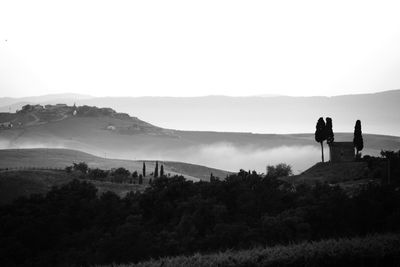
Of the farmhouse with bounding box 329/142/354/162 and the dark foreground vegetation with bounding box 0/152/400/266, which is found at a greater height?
the farmhouse with bounding box 329/142/354/162

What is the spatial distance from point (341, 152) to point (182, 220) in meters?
50.5

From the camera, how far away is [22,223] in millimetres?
54125

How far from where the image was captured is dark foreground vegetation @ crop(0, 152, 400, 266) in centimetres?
4131

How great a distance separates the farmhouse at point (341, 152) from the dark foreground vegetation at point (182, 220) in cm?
2064

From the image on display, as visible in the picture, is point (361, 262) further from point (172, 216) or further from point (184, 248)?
point (172, 216)

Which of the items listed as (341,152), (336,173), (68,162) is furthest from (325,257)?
(68,162)

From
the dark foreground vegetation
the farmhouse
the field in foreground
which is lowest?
the dark foreground vegetation

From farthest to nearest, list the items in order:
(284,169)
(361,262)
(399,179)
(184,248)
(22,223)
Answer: (284,169)
(399,179)
(22,223)
(184,248)
(361,262)

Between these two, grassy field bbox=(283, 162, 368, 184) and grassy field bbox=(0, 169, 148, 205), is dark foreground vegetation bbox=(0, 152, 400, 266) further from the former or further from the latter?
grassy field bbox=(0, 169, 148, 205)

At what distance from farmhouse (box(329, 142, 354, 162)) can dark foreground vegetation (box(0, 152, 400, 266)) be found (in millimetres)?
→ 20640

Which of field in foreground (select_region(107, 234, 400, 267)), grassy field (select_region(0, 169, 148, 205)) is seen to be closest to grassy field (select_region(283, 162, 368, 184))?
grassy field (select_region(0, 169, 148, 205))

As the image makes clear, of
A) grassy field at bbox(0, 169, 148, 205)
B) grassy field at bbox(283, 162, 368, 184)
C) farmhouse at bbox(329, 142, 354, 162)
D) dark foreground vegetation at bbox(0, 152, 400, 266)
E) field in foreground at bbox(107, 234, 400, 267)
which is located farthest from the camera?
farmhouse at bbox(329, 142, 354, 162)

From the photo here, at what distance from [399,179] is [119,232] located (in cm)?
3259

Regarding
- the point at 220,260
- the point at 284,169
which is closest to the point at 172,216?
the point at 220,260
